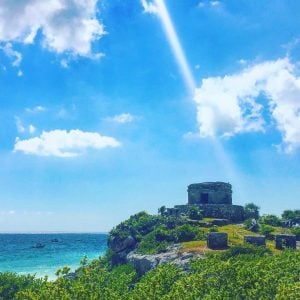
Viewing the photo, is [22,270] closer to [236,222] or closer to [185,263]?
[236,222]

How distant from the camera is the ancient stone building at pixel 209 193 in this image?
81.1m

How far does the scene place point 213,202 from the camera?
8069 centimetres

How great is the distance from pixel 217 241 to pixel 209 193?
111ft

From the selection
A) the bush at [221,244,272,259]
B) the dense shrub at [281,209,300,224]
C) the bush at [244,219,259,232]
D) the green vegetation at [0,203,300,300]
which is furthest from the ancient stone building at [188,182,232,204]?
the bush at [221,244,272,259]

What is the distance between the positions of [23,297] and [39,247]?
131394 millimetres

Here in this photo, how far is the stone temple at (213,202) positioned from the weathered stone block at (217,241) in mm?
25575

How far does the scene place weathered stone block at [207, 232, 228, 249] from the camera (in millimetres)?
47850

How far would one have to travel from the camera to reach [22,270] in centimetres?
9094

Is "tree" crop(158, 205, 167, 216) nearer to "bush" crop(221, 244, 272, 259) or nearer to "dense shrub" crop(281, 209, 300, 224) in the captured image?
"dense shrub" crop(281, 209, 300, 224)

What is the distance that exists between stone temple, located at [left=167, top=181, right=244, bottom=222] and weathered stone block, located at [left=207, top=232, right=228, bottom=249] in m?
25.6

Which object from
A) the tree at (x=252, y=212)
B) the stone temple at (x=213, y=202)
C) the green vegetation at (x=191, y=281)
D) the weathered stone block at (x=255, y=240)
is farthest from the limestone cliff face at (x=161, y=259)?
the tree at (x=252, y=212)

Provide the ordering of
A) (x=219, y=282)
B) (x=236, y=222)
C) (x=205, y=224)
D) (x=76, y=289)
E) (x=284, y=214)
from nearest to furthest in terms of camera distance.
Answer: (x=76, y=289) → (x=219, y=282) → (x=205, y=224) → (x=236, y=222) → (x=284, y=214)

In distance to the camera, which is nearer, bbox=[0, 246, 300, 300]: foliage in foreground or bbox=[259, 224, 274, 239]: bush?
bbox=[0, 246, 300, 300]: foliage in foreground

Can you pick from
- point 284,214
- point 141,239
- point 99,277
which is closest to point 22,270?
point 141,239
